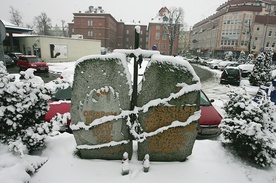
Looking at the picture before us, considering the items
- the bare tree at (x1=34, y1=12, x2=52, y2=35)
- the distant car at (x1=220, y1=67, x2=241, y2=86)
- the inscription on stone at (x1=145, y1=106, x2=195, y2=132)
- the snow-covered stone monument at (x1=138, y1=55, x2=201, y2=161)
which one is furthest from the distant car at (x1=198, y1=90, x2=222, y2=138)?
the bare tree at (x1=34, y1=12, x2=52, y2=35)

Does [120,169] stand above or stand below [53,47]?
below

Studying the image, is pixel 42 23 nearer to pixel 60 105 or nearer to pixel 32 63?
pixel 32 63

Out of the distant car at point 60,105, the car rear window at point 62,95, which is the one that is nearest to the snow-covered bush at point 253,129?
the distant car at point 60,105

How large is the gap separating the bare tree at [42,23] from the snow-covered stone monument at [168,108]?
64110mm

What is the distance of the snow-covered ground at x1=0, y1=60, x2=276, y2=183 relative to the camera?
9.48 ft

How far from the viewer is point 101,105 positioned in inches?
130

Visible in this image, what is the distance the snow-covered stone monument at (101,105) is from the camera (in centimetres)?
317

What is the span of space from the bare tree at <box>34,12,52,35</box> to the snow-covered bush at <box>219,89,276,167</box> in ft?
212

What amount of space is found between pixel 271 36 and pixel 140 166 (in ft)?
183

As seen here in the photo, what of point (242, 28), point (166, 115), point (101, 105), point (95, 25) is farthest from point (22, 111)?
point (95, 25)

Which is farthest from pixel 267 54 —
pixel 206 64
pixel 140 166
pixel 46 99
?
pixel 206 64

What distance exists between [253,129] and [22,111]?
4.05 meters

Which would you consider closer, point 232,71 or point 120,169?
point 120,169

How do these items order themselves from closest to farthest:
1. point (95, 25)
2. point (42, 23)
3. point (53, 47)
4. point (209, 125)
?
point (209, 125)
point (53, 47)
point (95, 25)
point (42, 23)
